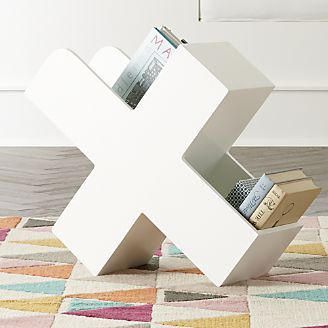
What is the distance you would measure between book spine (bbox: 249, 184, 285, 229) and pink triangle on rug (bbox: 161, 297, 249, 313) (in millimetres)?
156

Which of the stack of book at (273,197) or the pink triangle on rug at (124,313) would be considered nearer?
the pink triangle on rug at (124,313)

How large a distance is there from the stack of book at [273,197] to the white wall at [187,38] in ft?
5.82

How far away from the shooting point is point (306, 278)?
6.73ft

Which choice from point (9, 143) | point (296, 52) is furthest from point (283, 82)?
point (9, 143)

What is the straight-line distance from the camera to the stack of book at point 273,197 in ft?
6.25

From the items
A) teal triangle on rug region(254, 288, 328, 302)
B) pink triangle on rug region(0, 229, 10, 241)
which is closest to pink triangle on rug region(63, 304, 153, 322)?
teal triangle on rug region(254, 288, 328, 302)

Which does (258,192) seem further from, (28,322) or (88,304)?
(28,322)

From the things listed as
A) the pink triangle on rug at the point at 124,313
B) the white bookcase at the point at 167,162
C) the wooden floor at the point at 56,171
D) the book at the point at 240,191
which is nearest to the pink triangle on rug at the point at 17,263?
the white bookcase at the point at 167,162

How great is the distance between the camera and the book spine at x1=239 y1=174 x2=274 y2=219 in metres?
1.92

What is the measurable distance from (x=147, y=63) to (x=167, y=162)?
23cm

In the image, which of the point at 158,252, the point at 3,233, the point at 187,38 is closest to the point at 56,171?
the point at 187,38

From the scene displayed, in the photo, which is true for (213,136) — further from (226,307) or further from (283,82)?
(283,82)

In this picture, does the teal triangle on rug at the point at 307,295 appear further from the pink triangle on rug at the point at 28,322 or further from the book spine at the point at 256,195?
the pink triangle on rug at the point at 28,322

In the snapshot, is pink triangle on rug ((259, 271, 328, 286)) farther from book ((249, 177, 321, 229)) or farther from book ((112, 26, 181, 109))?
book ((112, 26, 181, 109))
